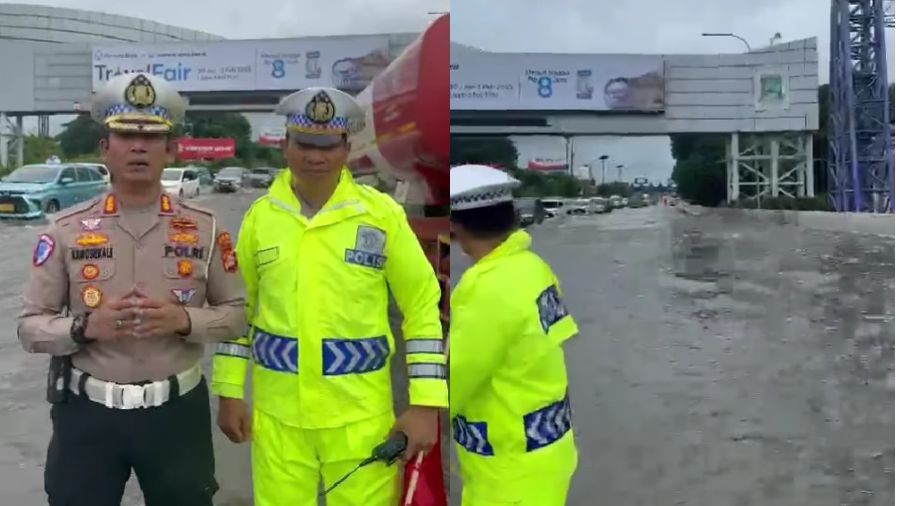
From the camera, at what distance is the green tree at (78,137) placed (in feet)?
5.58

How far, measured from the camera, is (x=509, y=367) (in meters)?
1.64

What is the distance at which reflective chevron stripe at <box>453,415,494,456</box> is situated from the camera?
1695 millimetres

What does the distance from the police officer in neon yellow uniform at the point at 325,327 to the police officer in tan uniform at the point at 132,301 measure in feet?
0.28

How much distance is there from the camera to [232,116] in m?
1.79

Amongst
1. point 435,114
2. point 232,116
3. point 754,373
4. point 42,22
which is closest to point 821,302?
point 754,373

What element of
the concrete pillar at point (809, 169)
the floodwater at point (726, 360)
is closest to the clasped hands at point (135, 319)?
the floodwater at point (726, 360)

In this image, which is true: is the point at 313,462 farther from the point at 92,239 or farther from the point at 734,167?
the point at 734,167

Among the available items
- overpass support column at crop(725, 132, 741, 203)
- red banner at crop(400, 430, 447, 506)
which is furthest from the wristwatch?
overpass support column at crop(725, 132, 741, 203)

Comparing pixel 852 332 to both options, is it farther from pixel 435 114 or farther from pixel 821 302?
pixel 435 114

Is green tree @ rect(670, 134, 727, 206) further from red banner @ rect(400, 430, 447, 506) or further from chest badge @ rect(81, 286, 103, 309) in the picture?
chest badge @ rect(81, 286, 103, 309)

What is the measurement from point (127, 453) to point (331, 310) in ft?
1.62

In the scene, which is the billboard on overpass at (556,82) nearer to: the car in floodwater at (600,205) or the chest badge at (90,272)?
the car in floodwater at (600,205)

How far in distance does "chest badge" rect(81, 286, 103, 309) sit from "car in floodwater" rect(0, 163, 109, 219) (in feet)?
0.74

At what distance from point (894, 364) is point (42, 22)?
81.5 inches
